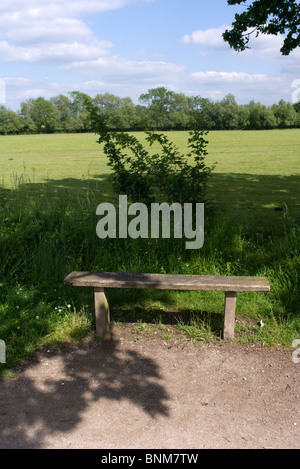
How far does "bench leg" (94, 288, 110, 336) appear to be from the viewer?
4.24 m

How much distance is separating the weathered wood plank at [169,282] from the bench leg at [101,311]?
0.10 meters

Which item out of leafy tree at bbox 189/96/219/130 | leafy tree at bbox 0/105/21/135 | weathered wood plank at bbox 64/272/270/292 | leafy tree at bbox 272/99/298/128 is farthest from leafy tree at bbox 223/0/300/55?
leafy tree at bbox 0/105/21/135

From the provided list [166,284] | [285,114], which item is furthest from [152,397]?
[285,114]

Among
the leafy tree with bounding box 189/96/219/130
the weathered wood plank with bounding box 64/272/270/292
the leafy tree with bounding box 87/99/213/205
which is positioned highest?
the leafy tree with bounding box 189/96/219/130

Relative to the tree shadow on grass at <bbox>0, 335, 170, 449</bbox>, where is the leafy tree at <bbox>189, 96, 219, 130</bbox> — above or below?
above

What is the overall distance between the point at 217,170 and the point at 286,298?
13.7 metres

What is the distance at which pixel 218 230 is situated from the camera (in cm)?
599

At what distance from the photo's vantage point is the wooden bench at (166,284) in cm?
403

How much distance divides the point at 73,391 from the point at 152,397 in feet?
2.15

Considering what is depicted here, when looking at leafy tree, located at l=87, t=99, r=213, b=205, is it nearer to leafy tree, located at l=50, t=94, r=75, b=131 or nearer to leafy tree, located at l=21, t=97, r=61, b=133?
leafy tree, located at l=50, t=94, r=75, b=131

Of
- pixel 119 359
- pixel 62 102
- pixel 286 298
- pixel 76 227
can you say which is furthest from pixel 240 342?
pixel 62 102

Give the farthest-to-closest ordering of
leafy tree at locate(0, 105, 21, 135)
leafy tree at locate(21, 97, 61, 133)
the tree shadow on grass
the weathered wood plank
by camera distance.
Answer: leafy tree at locate(21, 97, 61, 133)
leafy tree at locate(0, 105, 21, 135)
the weathered wood plank
the tree shadow on grass

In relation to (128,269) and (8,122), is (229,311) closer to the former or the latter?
(128,269)
